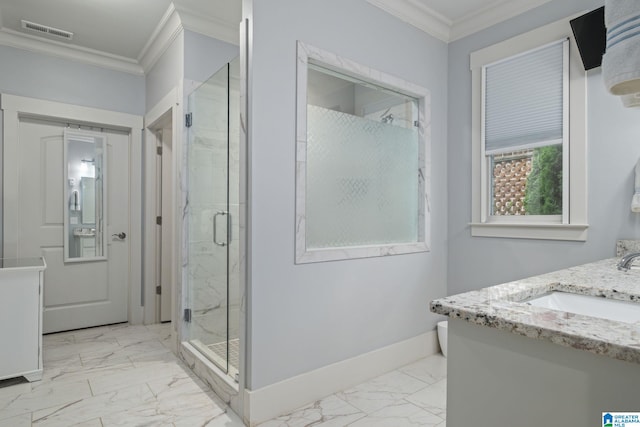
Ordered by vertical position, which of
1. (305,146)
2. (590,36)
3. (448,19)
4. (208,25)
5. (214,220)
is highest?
(448,19)

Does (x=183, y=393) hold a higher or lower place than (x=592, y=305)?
lower

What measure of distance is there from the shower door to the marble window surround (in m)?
0.61

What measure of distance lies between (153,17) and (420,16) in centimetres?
211

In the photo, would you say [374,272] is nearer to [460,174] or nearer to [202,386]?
[460,174]

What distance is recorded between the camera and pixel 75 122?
3486 mm

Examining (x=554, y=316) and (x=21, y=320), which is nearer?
(x=554, y=316)

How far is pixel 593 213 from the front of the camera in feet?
7.42

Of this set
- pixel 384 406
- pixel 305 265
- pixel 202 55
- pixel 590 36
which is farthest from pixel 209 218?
pixel 590 36

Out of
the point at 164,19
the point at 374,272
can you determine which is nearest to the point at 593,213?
the point at 374,272

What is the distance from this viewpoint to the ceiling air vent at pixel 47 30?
2957 millimetres

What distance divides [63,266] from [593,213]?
4414mm

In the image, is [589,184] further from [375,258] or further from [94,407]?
[94,407]

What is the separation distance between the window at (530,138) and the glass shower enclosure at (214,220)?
1.88 m

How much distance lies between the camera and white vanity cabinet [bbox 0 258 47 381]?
2291mm
